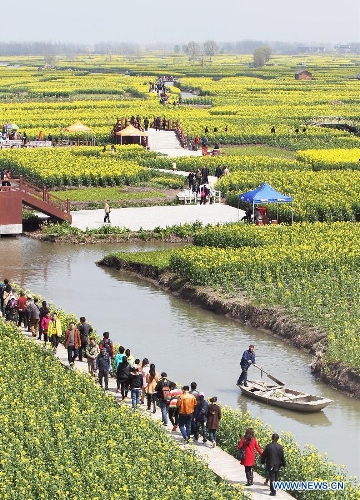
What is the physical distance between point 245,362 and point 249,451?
6.66 m

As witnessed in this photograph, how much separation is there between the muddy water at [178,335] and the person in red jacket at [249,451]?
8.98ft

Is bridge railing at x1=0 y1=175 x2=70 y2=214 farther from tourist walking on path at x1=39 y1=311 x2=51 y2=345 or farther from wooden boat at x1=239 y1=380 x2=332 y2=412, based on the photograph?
wooden boat at x1=239 y1=380 x2=332 y2=412

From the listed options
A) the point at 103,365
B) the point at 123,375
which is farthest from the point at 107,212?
the point at 123,375

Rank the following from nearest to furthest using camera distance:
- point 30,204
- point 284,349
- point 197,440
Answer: point 197,440
point 284,349
point 30,204

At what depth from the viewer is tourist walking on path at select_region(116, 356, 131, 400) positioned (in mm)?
25280

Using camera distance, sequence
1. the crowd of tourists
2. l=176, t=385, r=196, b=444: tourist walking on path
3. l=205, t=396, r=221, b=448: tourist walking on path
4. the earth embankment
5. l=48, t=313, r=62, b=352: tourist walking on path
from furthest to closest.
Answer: l=48, t=313, r=62, b=352: tourist walking on path → the earth embankment → l=176, t=385, r=196, b=444: tourist walking on path → l=205, t=396, r=221, b=448: tourist walking on path → the crowd of tourists

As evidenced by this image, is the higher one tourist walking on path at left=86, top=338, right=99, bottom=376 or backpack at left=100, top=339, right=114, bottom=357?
backpack at left=100, top=339, right=114, bottom=357

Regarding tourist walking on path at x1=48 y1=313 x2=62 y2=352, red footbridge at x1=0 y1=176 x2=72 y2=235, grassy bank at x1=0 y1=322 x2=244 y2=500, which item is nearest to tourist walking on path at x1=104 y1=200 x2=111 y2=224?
red footbridge at x1=0 y1=176 x2=72 y2=235

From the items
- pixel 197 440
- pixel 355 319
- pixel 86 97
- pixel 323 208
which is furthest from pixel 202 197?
pixel 86 97

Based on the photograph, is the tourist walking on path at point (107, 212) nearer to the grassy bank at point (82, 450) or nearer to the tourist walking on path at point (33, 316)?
the tourist walking on path at point (33, 316)

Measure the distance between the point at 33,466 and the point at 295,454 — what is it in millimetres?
4617

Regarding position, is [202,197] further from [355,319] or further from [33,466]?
[33,466]

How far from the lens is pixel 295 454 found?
21.8m

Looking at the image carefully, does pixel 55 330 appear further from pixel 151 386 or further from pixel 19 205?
pixel 19 205
